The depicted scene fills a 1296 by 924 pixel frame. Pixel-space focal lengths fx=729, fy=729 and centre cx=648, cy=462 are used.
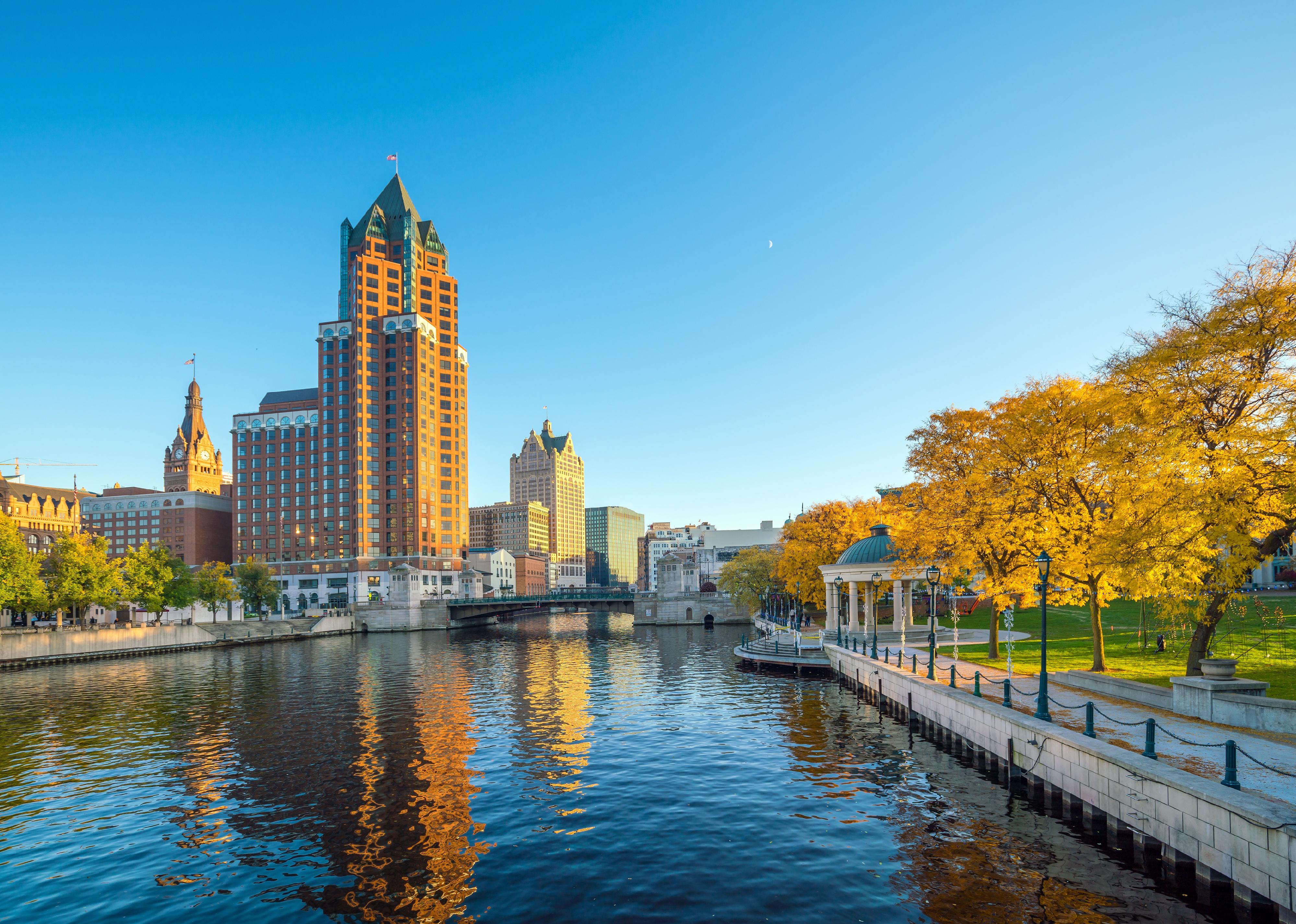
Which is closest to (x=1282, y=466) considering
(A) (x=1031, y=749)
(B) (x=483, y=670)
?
(A) (x=1031, y=749)

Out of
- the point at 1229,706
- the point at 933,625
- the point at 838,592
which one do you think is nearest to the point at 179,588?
the point at 838,592

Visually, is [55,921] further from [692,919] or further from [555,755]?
[555,755]

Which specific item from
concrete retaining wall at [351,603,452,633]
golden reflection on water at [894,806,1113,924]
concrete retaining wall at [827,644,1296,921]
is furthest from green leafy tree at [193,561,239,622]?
golden reflection on water at [894,806,1113,924]

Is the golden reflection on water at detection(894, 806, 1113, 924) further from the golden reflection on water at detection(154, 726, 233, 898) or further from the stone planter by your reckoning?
the golden reflection on water at detection(154, 726, 233, 898)

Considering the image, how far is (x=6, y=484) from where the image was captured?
557 feet

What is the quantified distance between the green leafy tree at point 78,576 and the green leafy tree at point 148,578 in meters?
1.63

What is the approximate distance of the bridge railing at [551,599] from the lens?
5472 inches

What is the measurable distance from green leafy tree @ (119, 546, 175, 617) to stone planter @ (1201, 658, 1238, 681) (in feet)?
356

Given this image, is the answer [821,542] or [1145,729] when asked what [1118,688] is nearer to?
[1145,729]

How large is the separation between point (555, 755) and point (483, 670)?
38.4 meters

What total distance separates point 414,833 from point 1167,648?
4327 cm

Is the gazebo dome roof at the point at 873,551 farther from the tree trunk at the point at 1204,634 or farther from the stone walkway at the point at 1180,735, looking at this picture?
the tree trunk at the point at 1204,634

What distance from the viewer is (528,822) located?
74.7 ft

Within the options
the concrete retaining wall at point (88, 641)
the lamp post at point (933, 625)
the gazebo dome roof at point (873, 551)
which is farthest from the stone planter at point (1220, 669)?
the concrete retaining wall at point (88, 641)
